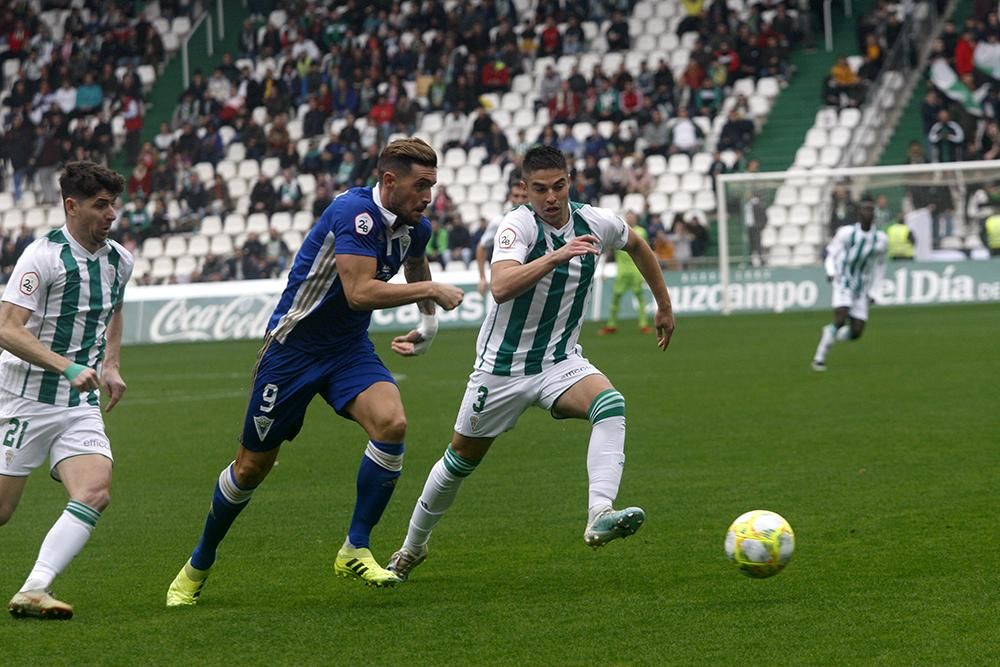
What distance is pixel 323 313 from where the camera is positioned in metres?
7.09

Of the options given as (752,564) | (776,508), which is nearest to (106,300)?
(752,564)

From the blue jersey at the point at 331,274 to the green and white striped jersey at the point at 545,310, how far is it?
54cm

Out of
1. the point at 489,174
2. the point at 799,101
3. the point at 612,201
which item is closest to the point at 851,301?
the point at 612,201

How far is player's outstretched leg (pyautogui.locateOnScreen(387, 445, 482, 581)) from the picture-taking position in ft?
24.3

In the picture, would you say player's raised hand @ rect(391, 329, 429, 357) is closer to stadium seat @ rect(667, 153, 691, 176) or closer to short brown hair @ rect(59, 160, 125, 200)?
short brown hair @ rect(59, 160, 125, 200)

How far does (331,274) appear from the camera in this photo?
7027 mm

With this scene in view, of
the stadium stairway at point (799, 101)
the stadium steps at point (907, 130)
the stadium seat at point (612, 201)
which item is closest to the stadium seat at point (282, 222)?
the stadium seat at point (612, 201)

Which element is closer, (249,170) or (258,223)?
(258,223)

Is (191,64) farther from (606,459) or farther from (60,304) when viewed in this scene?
(606,459)

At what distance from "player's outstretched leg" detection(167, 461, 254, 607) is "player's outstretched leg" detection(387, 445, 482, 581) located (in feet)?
2.79

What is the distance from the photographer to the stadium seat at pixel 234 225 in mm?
33812

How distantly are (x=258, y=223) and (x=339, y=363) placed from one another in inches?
1060

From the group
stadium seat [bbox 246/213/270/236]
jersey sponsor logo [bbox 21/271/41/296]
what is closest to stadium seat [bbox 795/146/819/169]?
stadium seat [bbox 246/213/270/236]

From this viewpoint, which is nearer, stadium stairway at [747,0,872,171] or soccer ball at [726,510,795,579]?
soccer ball at [726,510,795,579]
